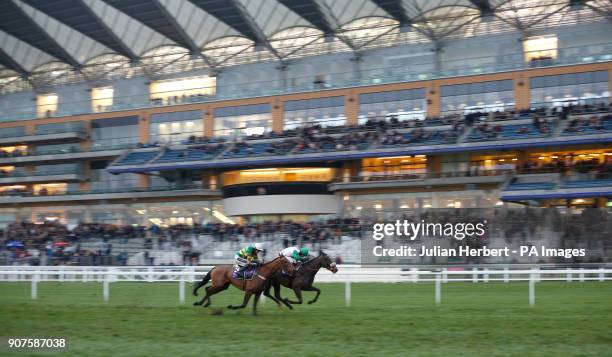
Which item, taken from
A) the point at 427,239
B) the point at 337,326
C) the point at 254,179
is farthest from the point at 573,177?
the point at 337,326

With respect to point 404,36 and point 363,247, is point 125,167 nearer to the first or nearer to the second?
point 404,36

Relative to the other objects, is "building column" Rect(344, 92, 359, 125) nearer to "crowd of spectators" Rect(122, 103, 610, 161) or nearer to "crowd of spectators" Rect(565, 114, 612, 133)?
"crowd of spectators" Rect(122, 103, 610, 161)

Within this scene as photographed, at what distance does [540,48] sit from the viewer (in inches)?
1823

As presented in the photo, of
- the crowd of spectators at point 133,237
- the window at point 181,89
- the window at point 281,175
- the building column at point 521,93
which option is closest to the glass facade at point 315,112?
the window at point 281,175

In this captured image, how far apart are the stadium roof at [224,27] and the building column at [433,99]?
12.6 ft

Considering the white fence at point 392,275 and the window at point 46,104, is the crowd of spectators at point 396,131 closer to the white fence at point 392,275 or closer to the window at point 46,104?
the window at point 46,104

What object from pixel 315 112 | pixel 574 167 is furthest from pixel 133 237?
pixel 574 167

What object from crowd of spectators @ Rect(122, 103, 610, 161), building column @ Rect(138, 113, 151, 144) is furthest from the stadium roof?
crowd of spectators @ Rect(122, 103, 610, 161)

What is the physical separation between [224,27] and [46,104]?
1804 centimetres

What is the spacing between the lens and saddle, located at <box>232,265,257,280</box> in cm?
1627

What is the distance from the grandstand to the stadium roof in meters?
0.13

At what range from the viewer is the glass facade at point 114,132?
55.3 metres

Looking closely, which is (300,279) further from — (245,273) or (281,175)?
(281,175)

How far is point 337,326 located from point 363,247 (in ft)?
12.7
